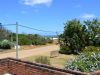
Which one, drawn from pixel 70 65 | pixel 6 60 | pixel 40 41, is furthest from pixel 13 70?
pixel 40 41

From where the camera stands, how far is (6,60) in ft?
31.9

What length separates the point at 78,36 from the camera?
94.8 feet

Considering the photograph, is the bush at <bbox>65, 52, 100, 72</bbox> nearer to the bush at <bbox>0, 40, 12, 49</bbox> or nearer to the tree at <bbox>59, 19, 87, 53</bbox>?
the tree at <bbox>59, 19, 87, 53</bbox>

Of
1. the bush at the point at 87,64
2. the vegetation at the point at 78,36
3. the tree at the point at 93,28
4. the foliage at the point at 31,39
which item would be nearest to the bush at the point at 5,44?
the foliage at the point at 31,39

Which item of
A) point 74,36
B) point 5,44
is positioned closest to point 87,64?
point 74,36

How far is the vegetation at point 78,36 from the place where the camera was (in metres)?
28.7

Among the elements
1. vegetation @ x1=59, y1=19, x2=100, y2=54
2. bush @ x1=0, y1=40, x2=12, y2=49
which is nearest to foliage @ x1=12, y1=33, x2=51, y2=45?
bush @ x1=0, y1=40, x2=12, y2=49

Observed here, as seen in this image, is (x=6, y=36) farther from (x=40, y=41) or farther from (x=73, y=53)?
(x=73, y=53)

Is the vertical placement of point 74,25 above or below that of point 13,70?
above

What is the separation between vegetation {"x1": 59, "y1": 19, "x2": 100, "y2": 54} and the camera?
28.7 metres

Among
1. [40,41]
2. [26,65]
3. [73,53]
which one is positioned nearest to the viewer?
[26,65]

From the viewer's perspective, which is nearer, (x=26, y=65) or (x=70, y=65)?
(x=26, y=65)

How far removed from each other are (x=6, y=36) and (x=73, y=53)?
10772 mm

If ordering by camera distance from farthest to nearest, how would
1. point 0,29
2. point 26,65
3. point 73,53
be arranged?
1. point 0,29
2. point 73,53
3. point 26,65
